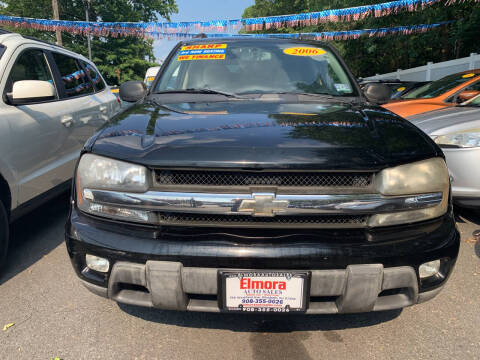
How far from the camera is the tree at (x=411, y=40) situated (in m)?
14.5

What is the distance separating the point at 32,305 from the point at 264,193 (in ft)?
6.04

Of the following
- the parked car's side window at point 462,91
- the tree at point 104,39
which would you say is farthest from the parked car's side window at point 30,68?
the tree at point 104,39

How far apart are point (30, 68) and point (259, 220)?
2.97 m

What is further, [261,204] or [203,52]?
[203,52]

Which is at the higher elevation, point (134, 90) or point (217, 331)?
point (134, 90)

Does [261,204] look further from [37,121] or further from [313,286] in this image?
[37,121]

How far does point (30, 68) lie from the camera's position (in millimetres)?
3543

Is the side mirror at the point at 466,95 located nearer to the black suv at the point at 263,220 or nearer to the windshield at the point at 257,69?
the windshield at the point at 257,69

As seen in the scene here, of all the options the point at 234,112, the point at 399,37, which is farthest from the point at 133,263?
the point at 399,37

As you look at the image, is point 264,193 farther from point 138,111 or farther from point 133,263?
point 138,111

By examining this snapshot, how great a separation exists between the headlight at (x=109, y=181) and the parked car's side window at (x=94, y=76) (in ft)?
11.4

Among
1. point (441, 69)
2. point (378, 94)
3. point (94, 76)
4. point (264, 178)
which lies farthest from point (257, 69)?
point (441, 69)

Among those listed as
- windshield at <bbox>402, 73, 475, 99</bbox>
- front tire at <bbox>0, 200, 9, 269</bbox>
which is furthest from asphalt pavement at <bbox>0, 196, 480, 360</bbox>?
windshield at <bbox>402, 73, 475, 99</bbox>

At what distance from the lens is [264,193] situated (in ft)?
5.61
